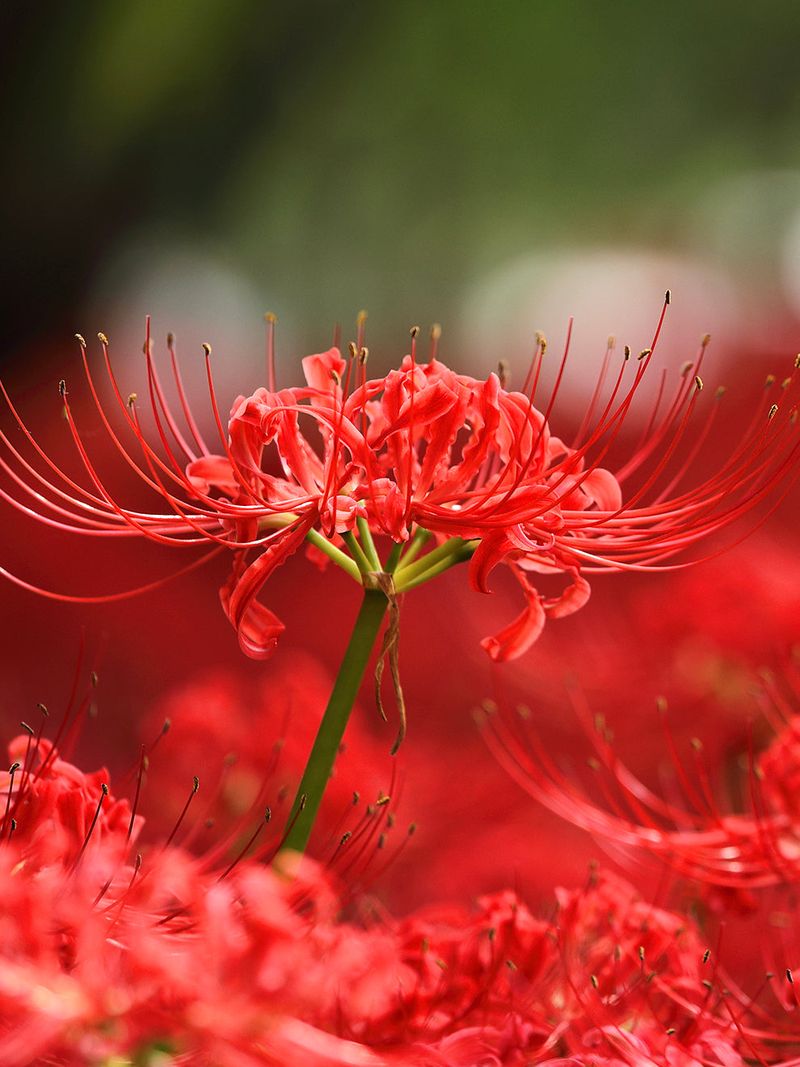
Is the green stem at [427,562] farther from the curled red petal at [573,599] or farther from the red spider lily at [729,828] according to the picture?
the red spider lily at [729,828]

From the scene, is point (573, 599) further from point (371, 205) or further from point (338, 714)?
Result: point (371, 205)

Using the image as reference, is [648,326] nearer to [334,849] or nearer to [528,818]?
[528,818]

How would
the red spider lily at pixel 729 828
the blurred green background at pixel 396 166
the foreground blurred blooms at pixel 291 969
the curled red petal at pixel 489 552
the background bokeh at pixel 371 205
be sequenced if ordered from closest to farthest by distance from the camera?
the foreground blurred blooms at pixel 291 969 → the curled red petal at pixel 489 552 → the red spider lily at pixel 729 828 → the background bokeh at pixel 371 205 → the blurred green background at pixel 396 166

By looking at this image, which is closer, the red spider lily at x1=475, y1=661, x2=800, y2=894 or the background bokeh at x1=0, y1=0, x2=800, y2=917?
the red spider lily at x1=475, y1=661, x2=800, y2=894

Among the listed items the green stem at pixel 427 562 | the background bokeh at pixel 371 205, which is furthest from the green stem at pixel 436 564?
the background bokeh at pixel 371 205

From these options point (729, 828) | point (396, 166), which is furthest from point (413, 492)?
point (396, 166)

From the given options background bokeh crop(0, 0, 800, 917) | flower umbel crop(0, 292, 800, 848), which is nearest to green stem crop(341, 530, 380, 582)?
flower umbel crop(0, 292, 800, 848)

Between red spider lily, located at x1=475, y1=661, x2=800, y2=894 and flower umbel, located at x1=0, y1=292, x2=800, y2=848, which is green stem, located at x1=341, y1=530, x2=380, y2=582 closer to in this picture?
flower umbel, located at x1=0, y1=292, x2=800, y2=848

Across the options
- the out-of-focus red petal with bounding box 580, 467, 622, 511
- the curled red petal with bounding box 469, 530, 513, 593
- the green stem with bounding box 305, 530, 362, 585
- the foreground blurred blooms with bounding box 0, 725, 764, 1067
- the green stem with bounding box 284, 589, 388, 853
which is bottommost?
the foreground blurred blooms with bounding box 0, 725, 764, 1067
